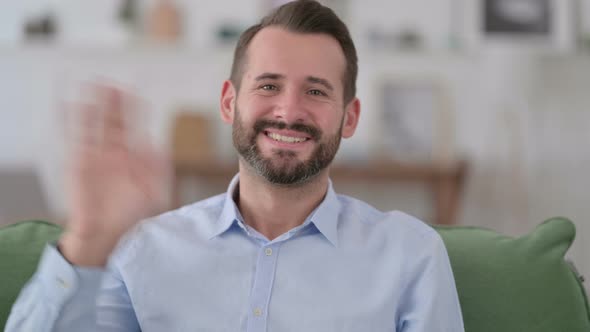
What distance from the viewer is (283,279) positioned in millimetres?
1346

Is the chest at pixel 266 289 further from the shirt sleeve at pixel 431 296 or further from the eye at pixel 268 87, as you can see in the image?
the eye at pixel 268 87

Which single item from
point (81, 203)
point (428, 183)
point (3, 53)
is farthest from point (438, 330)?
point (3, 53)

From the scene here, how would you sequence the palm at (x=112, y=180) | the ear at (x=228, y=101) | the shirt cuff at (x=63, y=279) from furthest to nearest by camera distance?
the ear at (x=228, y=101), the shirt cuff at (x=63, y=279), the palm at (x=112, y=180)

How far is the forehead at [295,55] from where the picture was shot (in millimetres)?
1445

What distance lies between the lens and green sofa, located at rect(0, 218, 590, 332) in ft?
4.46

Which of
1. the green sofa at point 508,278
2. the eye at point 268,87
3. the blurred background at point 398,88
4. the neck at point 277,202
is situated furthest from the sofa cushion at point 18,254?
the blurred background at point 398,88

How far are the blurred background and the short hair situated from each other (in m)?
2.59

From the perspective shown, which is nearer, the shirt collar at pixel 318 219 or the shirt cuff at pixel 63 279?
the shirt cuff at pixel 63 279

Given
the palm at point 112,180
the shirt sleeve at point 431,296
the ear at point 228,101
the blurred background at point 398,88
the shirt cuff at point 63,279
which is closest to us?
the palm at point 112,180

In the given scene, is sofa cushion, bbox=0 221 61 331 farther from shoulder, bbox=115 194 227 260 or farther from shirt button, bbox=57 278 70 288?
shirt button, bbox=57 278 70 288

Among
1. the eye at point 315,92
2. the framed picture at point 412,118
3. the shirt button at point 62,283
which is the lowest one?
the framed picture at point 412,118

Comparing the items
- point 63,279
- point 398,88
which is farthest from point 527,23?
point 63,279

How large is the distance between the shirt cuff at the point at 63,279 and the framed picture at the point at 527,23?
3499mm

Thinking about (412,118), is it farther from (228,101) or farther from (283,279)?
(283,279)
